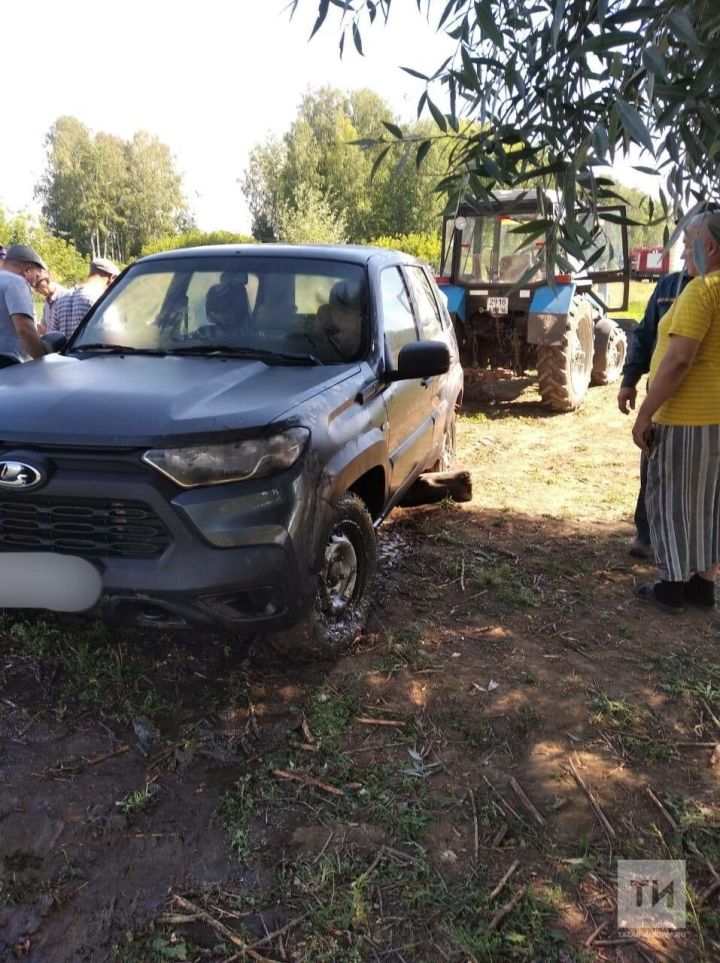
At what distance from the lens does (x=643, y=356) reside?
170 inches

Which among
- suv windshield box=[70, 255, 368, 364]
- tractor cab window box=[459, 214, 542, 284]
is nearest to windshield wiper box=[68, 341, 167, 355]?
suv windshield box=[70, 255, 368, 364]

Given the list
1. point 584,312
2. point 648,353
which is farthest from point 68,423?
point 584,312

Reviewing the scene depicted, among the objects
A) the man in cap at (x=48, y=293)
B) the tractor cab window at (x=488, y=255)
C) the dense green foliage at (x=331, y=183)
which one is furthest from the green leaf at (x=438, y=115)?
the dense green foliage at (x=331, y=183)

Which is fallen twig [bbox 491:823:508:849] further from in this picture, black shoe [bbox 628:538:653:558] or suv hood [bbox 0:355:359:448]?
black shoe [bbox 628:538:653:558]

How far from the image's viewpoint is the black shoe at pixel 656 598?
3846mm

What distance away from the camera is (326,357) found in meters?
3.50

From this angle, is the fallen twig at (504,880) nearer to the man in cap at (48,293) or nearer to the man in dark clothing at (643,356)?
the man in dark clothing at (643,356)

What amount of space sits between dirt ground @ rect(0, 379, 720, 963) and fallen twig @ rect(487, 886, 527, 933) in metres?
0.01

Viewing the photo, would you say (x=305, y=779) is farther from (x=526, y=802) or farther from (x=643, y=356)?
(x=643, y=356)

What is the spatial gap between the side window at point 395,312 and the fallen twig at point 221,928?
2.57 meters

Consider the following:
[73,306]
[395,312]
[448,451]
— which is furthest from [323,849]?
[73,306]

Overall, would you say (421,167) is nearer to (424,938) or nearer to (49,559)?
(49,559)

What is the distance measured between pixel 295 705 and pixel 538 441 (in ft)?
17.5

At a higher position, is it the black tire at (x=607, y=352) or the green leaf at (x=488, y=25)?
the green leaf at (x=488, y=25)
